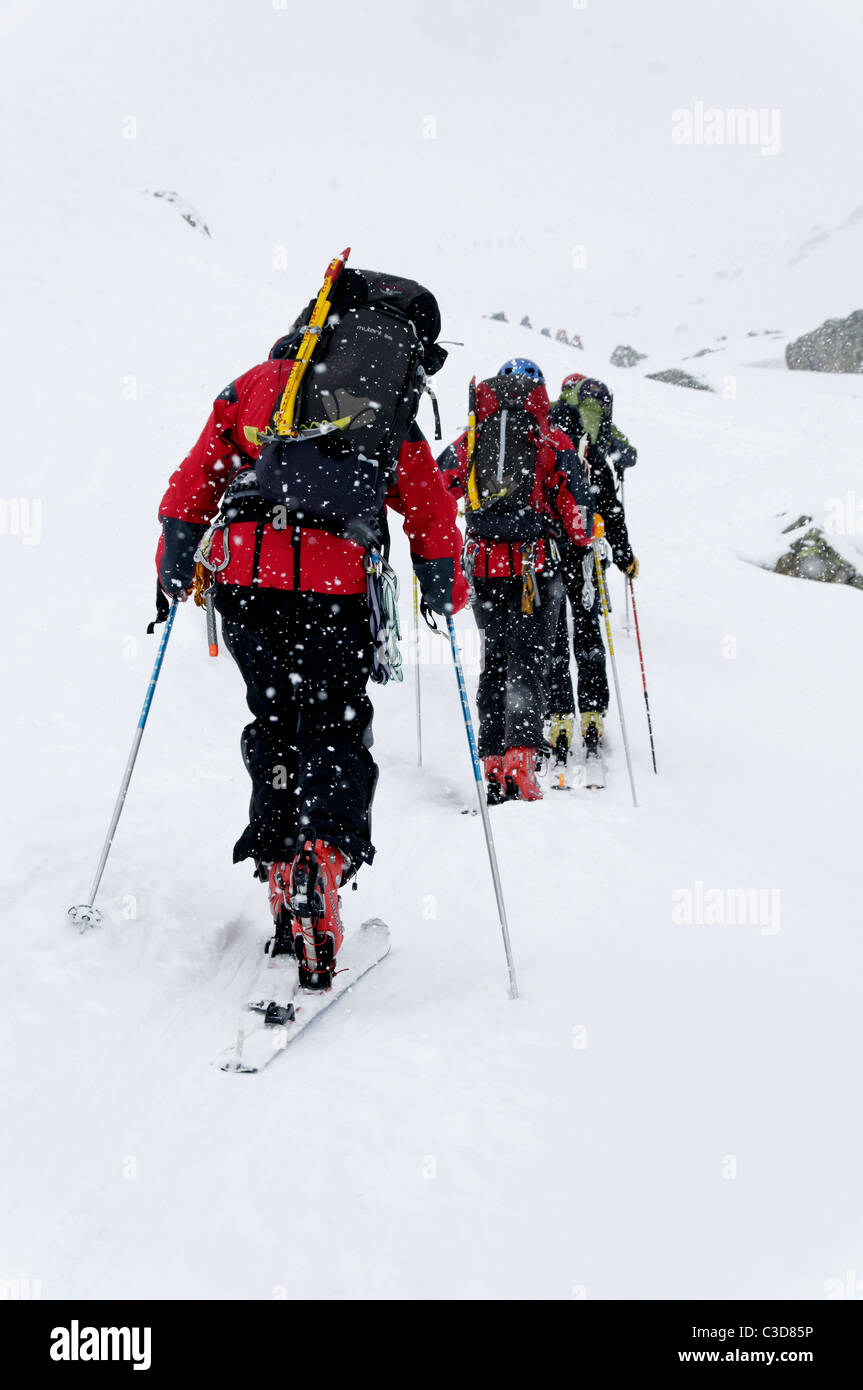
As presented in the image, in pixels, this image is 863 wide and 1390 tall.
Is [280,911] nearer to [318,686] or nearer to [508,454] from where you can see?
[318,686]

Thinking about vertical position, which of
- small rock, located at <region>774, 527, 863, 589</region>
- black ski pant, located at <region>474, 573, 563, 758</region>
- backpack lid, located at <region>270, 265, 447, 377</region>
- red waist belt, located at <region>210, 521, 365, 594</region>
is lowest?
black ski pant, located at <region>474, 573, 563, 758</region>

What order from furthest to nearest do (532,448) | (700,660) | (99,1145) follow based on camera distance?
(700,660)
(532,448)
(99,1145)

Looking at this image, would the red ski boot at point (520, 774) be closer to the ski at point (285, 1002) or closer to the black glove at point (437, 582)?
the ski at point (285, 1002)

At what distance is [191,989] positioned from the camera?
3270mm

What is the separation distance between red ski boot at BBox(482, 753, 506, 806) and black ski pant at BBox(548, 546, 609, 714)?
1041 millimetres

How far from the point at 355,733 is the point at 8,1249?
168 centimetres

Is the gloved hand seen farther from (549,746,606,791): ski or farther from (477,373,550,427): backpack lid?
(549,746,606,791): ski

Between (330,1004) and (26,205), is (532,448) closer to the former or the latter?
(330,1004)

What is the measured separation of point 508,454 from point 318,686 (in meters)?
3.20

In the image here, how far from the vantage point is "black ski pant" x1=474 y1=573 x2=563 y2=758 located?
6.09 m

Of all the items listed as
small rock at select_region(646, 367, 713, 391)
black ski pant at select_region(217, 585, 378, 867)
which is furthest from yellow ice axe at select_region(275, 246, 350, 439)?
small rock at select_region(646, 367, 713, 391)

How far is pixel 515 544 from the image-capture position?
5969mm

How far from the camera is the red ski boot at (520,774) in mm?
6145
